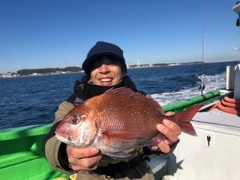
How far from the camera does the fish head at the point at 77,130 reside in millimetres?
1340

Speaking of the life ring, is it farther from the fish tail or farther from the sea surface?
the sea surface

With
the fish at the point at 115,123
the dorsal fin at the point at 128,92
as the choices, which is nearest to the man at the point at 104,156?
the fish at the point at 115,123

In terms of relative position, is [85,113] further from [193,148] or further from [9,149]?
[193,148]

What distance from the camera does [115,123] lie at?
4.86ft

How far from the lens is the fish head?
4.40ft

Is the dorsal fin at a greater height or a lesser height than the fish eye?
greater

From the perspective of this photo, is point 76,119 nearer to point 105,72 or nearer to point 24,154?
point 105,72

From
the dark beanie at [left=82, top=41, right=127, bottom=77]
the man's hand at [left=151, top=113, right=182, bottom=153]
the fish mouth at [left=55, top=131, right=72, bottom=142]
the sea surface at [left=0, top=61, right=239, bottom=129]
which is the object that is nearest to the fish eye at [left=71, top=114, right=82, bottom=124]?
the fish mouth at [left=55, top=131, right=72, bottom=142]

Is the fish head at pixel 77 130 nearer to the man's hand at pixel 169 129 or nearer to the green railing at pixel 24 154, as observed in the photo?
the man's hand at pixel 169 129

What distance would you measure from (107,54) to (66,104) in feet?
2.27

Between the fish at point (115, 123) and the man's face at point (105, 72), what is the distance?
508 mm

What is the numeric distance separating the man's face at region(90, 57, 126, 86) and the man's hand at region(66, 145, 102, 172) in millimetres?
923

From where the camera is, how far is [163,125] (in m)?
1.66

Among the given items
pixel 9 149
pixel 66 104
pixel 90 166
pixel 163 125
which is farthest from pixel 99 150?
pixel 9 149
